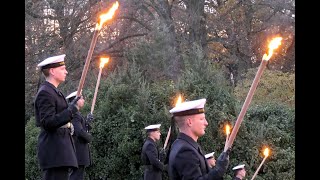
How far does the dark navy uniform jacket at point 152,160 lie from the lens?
10023 mm

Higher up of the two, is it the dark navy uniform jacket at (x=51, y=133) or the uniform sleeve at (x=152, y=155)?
the dark navy uniform jacket at (x=51, y=133)

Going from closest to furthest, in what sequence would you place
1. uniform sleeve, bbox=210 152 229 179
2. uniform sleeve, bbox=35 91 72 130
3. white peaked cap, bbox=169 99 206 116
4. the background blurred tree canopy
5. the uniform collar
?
uniform sleeve, bbox=210 152 229 179 < the uniform collar < white peaked cap, bbox=169 99 206 116 < uniform sleeve, bbox=35 91 72 130 < the background blurred tree canopy

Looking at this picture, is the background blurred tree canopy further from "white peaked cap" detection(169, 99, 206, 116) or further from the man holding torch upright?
the man holding torch upright

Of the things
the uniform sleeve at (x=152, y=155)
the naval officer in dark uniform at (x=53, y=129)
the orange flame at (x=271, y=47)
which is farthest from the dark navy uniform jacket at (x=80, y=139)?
the orange flame at (x=271, y=47)

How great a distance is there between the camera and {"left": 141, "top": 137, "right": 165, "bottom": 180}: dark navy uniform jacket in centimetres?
1002

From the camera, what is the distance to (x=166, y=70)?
1858 cm

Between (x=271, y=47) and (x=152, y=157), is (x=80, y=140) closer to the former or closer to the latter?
(x=152, y=157)

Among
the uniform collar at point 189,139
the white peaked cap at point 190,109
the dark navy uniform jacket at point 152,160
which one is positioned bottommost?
the dark navy uniform jacket at point 152,160

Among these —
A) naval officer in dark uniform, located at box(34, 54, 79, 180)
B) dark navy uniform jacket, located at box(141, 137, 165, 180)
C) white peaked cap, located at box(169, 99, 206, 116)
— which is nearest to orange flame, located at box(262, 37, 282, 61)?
white peaked cap, located at box(169, 99, 206, 116)

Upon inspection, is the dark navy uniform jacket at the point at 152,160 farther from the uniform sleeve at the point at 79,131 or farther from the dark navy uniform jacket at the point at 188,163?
the dark navy uniform jacket at the point at 188,163

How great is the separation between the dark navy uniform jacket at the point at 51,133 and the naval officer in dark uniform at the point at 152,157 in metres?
3.99

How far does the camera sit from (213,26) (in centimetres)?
2273
